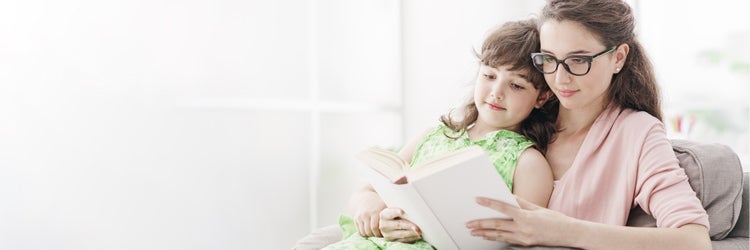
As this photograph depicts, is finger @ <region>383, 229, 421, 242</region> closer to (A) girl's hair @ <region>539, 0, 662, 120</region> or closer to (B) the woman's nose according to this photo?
(B) the woman's nose

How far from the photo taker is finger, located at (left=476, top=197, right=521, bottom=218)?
1.41m

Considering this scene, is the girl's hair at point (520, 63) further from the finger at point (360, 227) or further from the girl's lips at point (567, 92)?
the finger at point (360, 227)

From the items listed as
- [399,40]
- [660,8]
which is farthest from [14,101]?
[660,8]

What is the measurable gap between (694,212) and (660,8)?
2.42 m

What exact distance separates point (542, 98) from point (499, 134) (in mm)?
153

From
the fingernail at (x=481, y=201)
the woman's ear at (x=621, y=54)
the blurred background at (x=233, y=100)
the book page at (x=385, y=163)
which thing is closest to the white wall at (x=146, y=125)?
the blurred background at (x=233, y=100)

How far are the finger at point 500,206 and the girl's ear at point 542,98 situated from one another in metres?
0.47

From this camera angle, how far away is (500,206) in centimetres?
143

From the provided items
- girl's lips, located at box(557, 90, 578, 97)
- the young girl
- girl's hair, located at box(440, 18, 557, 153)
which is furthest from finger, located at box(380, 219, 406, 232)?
girl's lips, located at box(557, 90, 578, 97)

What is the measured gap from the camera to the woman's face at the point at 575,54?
Result: 1.67 metres

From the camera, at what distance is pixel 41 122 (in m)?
1.63

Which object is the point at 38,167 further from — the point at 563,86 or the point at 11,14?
the point at 563,86

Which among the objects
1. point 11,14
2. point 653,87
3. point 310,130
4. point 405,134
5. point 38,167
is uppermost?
point 11,14

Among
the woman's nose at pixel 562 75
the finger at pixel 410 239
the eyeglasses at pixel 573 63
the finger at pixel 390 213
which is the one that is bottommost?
the finger at pixel 410 239
